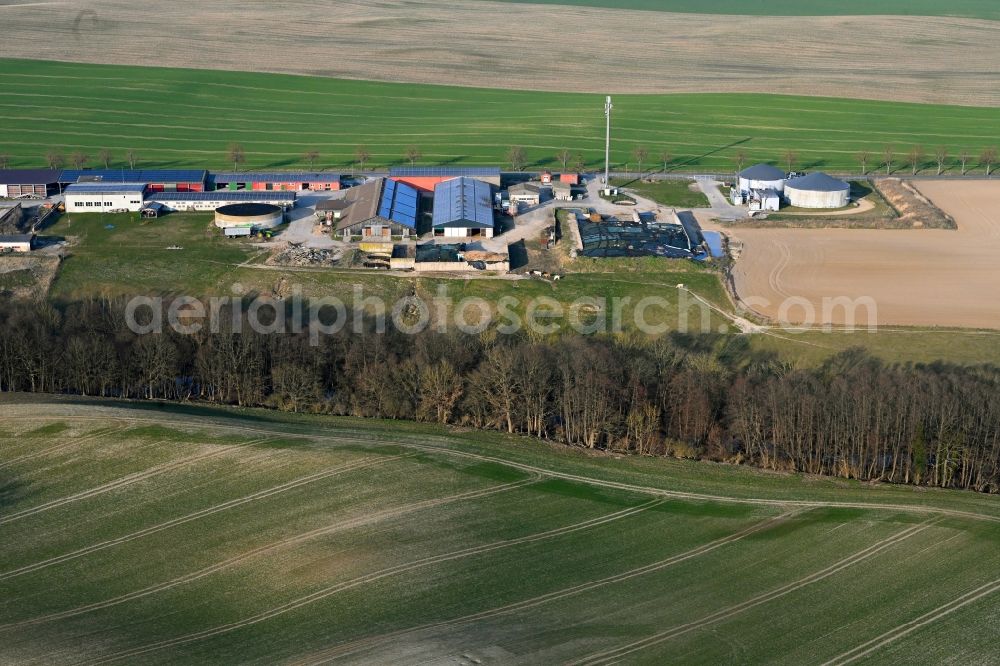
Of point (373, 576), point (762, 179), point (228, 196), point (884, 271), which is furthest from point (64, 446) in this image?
point (762, 179)

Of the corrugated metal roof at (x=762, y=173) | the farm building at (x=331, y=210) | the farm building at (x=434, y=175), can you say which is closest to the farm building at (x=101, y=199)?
the farm building at (x=331, y=210)

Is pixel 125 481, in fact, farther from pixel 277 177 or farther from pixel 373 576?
pixel 277 177

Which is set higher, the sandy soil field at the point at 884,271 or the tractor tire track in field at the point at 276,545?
the sandy soil field at the point at 884,271

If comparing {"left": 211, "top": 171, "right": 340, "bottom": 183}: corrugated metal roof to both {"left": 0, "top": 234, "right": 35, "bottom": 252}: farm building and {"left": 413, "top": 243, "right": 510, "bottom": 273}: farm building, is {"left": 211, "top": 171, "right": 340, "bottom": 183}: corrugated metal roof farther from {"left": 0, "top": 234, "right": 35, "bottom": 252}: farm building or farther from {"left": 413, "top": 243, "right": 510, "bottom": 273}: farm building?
{"left": 413, "top": 243, "right": 510, "bottom": 273}: farm building

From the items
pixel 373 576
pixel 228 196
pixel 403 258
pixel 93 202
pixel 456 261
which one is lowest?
pixel 373 576

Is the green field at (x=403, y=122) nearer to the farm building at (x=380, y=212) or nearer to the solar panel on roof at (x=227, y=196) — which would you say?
the solar panel on roof at (x=227, y=196)

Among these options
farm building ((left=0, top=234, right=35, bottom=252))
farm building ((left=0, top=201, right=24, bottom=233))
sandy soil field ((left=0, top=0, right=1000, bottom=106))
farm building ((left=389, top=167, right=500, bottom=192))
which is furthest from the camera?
sandy soil field ((left=0, top=0, right=1000, bottom=106))

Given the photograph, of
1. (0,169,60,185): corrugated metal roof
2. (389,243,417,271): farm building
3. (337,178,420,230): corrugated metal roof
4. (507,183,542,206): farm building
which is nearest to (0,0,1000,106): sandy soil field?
(507,183,542,206): farm building
